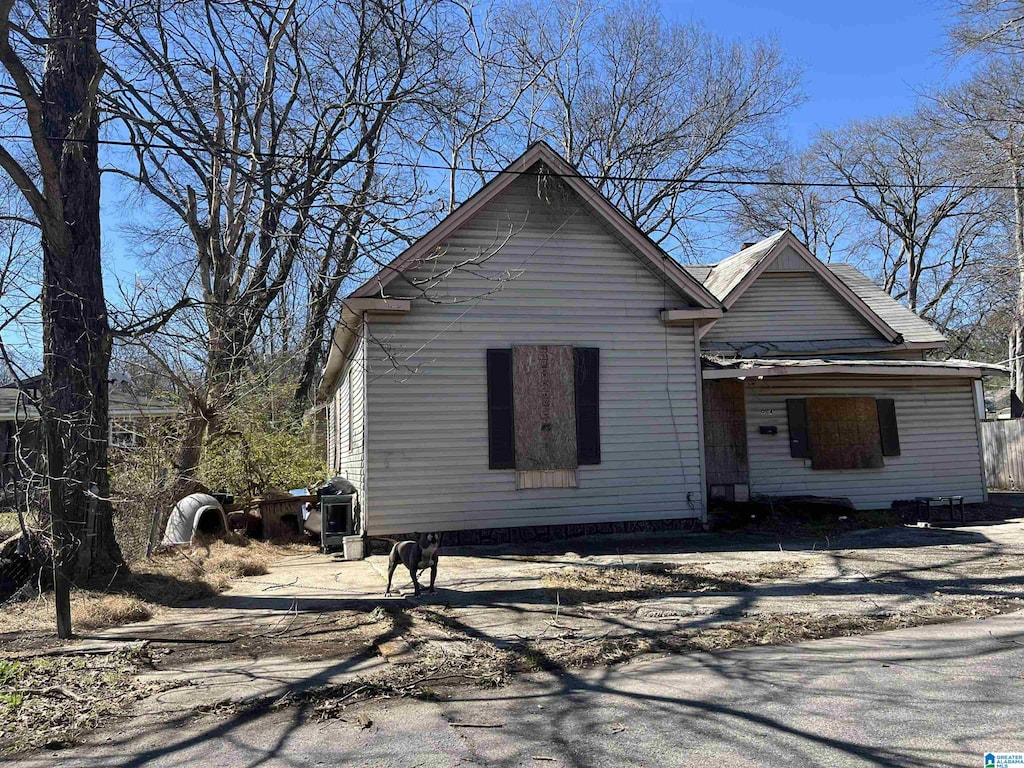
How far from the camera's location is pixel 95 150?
886cm

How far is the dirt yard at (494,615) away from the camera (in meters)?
5.36

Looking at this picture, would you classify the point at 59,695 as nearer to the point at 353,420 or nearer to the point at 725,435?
the point at 353,420

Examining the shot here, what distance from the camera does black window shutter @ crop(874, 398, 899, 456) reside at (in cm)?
1540

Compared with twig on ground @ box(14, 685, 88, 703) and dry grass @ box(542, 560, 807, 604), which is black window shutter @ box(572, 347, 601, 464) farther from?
twig on ground @ box(14, 685, 88, 703)

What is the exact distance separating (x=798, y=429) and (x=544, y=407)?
579cm

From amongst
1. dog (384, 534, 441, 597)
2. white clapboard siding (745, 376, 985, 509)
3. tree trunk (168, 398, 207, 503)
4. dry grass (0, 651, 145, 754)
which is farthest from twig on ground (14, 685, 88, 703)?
white clapboard siding (745, 376, 985, 509)

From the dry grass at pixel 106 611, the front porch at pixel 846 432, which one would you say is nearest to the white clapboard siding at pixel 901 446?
the front porch at pixel 846 432

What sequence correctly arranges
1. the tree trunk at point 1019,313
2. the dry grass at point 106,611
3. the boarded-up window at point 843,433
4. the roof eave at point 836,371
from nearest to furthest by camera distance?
the dry grass at point 106,611 < the roof eave at point 836,371 < the boarded-up window at point 843,433 < the tree trunk at point 1019,313

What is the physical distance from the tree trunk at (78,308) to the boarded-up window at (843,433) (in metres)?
12.2

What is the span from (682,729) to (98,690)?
12.6 ft

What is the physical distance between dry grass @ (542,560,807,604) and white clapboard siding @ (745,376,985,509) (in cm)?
529

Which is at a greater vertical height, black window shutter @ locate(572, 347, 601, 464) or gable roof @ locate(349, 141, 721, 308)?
gable roof @ locate(349, 141, 721, 308)

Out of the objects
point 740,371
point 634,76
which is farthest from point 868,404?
point 634,76

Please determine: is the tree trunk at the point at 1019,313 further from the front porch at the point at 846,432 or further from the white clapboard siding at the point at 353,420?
the white clapboard siding at the point at 353,420
